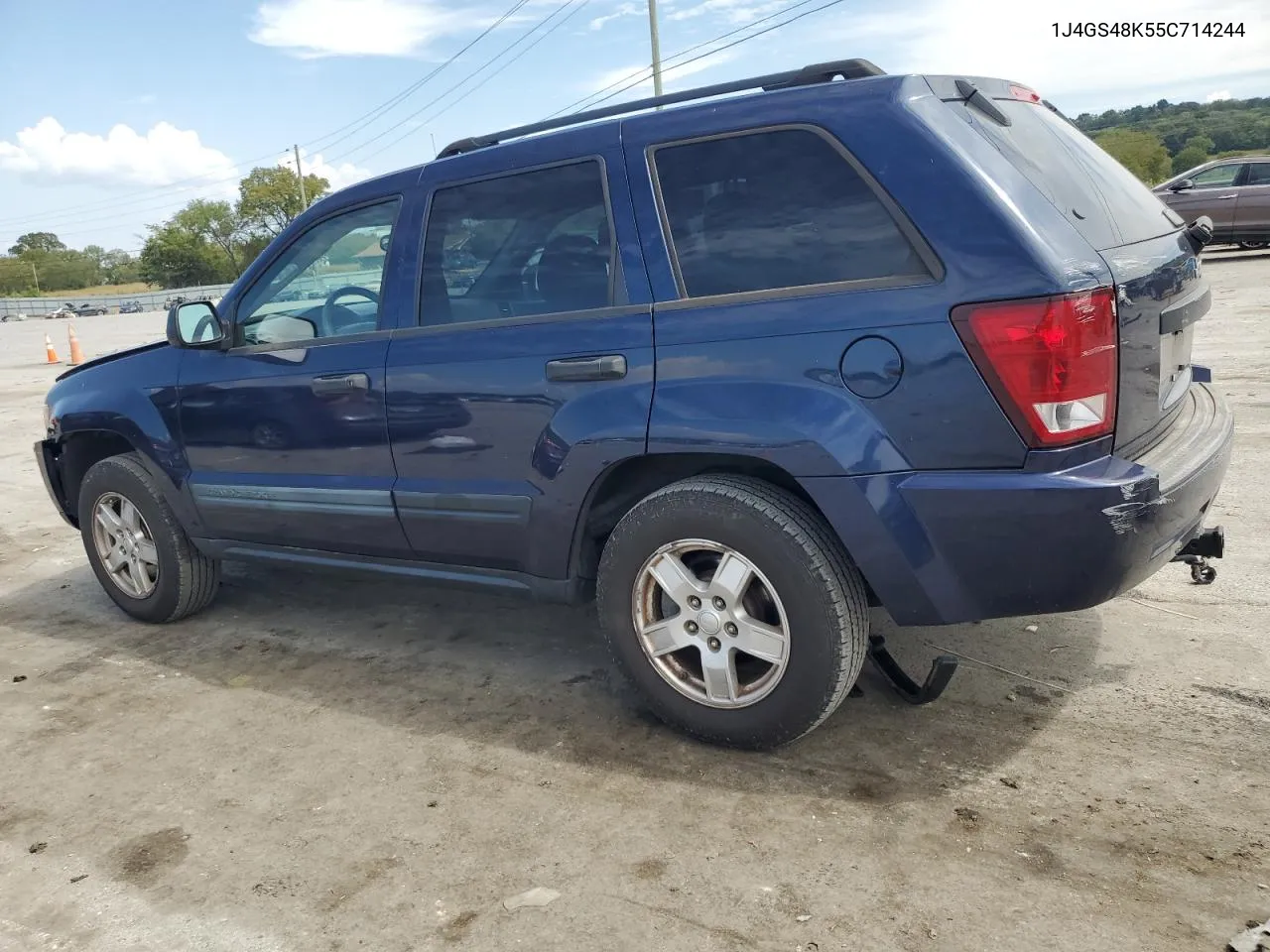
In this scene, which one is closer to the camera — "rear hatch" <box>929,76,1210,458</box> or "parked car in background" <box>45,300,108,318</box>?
"rear hatch" <box>929,76,1210,458</box>

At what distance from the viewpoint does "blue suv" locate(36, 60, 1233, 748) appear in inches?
102

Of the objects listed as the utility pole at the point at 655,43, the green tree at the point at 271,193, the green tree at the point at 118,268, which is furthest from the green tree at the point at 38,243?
the utility pole at the point at 655,43

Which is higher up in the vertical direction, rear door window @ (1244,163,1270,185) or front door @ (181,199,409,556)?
rear door window @ (1244,163,1270,185)

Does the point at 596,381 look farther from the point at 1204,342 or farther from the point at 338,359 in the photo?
the point at 1204,342

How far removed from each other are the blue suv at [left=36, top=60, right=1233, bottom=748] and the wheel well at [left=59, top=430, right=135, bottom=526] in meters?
1.32

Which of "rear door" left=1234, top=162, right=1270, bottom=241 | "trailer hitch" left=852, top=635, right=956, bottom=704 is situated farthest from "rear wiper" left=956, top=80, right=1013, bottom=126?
"rear door" left=1234, top=162, right=1270, bottom=241

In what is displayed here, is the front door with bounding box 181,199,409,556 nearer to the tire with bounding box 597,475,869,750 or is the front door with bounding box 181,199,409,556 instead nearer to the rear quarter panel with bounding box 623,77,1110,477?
the tire with bounding box 597,475,869,750

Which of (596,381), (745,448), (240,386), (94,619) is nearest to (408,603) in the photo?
(240,386)

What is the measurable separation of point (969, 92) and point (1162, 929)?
223cm

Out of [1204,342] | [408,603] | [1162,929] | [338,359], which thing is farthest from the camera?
[1204,342]

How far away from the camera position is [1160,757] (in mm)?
2896

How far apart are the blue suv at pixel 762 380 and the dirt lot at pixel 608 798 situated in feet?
1.15

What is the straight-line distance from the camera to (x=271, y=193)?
329 ft

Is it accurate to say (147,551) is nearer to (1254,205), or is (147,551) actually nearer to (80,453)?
(80,453)
